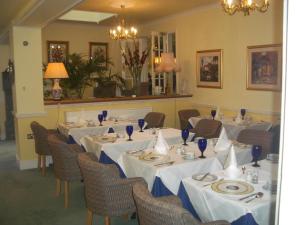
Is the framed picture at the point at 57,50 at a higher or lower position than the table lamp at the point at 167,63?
higher

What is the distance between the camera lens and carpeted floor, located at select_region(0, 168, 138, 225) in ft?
11.5

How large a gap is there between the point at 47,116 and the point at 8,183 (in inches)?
52.1

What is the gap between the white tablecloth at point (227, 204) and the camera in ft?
6.58

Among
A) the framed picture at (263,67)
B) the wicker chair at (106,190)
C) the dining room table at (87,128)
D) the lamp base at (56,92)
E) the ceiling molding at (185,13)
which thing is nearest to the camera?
the wicker chair at (106,190)

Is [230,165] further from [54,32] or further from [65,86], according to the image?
[54,32]

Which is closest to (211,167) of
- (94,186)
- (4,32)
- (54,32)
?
(94,186)

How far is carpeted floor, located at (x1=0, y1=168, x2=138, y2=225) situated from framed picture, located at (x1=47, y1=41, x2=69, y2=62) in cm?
371

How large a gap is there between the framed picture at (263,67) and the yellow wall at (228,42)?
103mm

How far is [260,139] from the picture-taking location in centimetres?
382

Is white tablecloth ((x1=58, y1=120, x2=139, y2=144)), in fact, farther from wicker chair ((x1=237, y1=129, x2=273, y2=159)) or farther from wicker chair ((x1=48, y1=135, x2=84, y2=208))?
wicker chair ((x1=237, y1=129, x2=273, y2=159))

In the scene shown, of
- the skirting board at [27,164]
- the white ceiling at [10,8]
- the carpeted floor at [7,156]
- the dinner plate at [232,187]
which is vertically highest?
the white ceiling at [10,8]

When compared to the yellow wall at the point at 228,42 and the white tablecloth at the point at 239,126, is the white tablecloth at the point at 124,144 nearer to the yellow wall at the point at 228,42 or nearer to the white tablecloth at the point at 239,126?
the white tablecloth at the point at 239,126

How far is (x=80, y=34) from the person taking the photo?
8.45 metres

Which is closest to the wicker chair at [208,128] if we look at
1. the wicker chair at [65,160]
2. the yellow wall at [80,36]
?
the wicker chair at [65,160]
